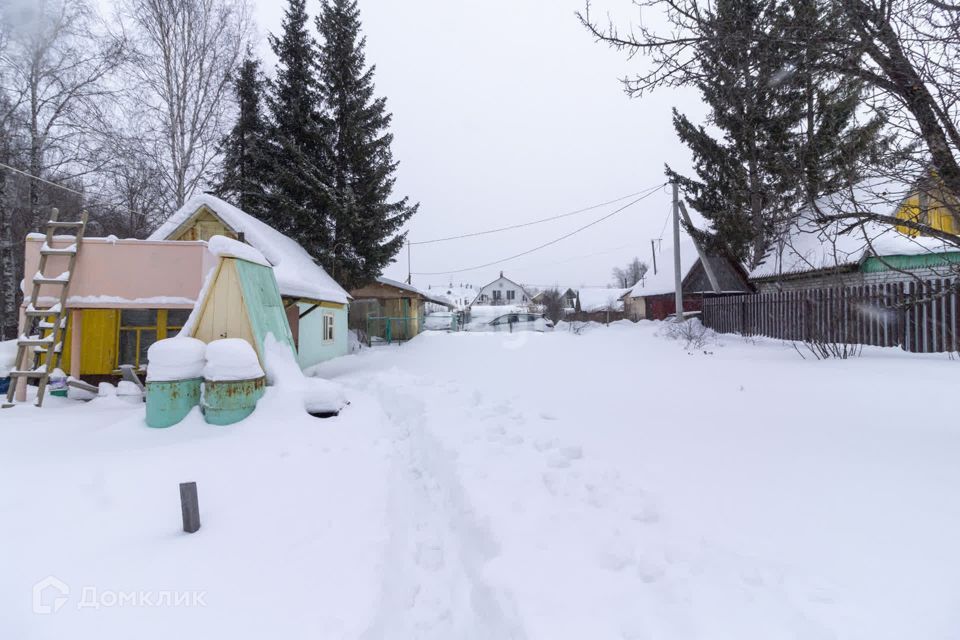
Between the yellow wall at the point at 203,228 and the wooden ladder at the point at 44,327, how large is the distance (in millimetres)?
3362

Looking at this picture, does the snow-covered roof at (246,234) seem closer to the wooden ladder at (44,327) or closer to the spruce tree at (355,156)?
the wooden ladder at (44,327)

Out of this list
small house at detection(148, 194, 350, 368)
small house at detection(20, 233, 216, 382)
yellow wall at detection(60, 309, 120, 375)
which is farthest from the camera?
small house at detection(148, 194, 350, 368)

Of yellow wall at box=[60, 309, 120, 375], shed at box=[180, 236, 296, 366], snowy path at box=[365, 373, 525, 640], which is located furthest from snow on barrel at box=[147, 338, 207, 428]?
yellow wall at box=[60, 309, 120, 375]

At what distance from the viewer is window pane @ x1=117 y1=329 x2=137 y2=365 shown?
8.99 m

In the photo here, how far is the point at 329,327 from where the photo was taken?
572 inches

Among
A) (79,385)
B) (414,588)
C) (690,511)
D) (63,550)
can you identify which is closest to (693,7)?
(690,511)

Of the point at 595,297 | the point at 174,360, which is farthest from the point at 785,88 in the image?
the point at 595,297

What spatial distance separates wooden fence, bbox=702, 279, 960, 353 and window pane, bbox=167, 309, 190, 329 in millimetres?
13131

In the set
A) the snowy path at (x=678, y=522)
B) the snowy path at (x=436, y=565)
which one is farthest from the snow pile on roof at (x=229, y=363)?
the snowy path at (x=436, y=565)

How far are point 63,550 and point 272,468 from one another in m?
1.59

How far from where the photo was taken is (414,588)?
8.67 ft

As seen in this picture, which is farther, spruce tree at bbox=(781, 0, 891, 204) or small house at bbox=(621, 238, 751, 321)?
small house at bbox=(621, 238, 751, 321)

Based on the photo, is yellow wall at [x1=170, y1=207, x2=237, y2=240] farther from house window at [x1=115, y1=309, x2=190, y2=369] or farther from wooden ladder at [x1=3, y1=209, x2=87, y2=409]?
wooden ladder at [x1=3, y1=209, x2=87, y2=409]

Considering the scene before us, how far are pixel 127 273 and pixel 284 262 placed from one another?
3475mm
